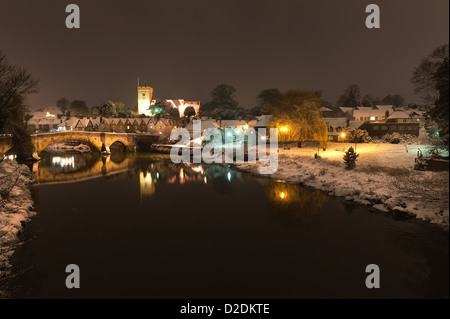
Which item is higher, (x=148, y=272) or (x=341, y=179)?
(x=341, y=179)

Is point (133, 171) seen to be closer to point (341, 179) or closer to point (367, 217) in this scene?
point (341, 179)

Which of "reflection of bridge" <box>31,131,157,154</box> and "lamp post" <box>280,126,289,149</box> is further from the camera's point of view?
"reflection of bridge" <box>31,131,157,154</box>

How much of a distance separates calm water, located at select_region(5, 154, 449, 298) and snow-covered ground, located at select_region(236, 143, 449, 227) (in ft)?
3.90

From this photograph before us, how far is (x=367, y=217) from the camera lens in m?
18.4

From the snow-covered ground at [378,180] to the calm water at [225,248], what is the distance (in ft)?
3.90

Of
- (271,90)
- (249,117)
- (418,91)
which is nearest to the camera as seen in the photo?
(418,91)

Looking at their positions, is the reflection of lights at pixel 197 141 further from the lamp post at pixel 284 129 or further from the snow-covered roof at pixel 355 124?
the snow-covered roof at pixel 355 124

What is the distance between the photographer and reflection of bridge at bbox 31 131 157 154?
50.6 m

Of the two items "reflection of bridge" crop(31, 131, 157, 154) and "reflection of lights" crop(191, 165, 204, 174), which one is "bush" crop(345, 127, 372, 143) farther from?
"reflection of bridge" crop(31, 131, 157, 154)

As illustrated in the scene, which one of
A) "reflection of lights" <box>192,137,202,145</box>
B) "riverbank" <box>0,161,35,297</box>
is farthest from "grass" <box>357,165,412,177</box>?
"reflection of lights" <box>192,137,202,145</box>

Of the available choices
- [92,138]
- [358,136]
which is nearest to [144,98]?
[92,138]

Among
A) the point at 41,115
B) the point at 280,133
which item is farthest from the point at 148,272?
the point at 41,115
